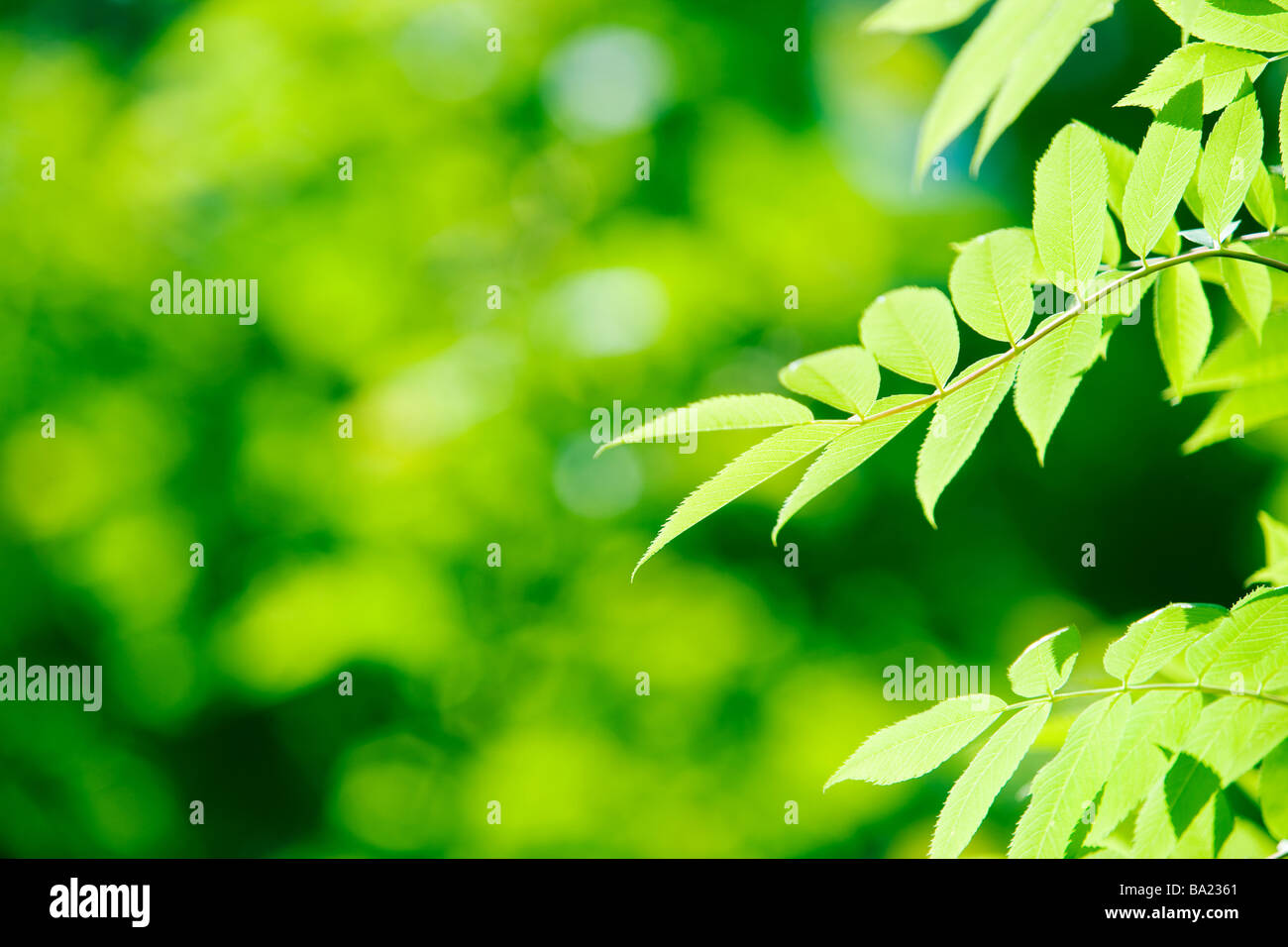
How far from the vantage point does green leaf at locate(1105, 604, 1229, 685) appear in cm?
77

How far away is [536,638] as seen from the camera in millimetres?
2795

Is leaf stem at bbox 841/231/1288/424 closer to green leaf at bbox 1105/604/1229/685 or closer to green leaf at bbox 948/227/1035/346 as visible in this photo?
green leaf at bbox 948/227/1035/346

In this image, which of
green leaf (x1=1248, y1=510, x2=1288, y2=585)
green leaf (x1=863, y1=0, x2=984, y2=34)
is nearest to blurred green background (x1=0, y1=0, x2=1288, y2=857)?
green leaf (x1=1248, y1=510, x2=1288, y2=585)

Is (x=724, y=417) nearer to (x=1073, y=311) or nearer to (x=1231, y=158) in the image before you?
(x=1073, y=311)

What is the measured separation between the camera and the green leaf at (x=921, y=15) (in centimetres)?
56

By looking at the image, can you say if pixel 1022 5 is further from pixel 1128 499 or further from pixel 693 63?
pixel 1128 499

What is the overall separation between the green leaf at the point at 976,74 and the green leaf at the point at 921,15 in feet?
0.08

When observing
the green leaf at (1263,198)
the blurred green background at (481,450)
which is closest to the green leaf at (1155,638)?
the green leaf at (1263,198)

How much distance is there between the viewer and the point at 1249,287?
81cm

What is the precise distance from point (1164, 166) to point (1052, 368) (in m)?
0.18

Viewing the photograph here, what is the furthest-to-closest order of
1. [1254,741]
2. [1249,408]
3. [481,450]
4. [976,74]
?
[481,450], [1249,408], [1254,741], [976,74]

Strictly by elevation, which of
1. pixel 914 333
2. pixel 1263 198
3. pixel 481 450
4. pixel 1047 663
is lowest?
pixel 1047 663

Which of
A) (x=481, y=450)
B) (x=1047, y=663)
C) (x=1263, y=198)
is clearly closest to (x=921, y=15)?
(x=1263, y=198)

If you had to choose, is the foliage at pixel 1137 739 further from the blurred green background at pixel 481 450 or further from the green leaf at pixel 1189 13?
the blurred green background at pixel 481 450
